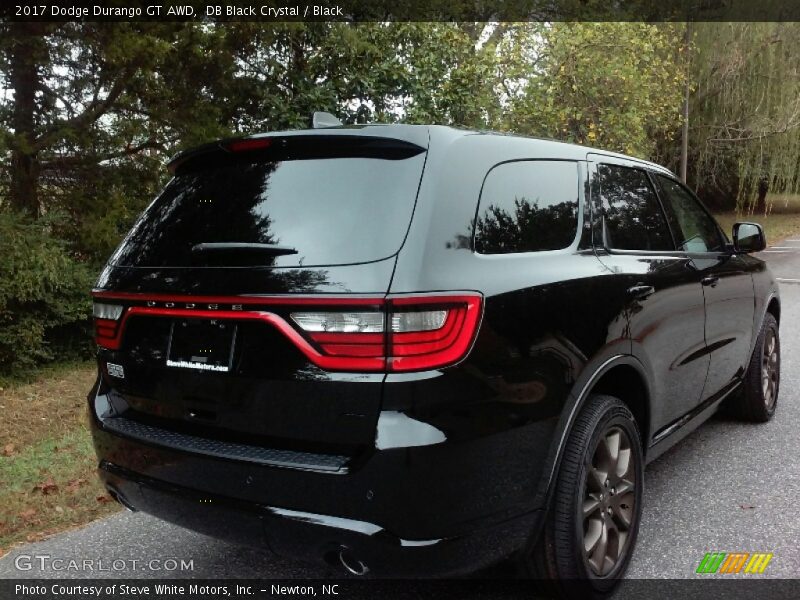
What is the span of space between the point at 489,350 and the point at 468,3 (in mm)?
12017

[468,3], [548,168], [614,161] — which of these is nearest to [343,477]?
[548,168]

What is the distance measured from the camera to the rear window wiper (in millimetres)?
2221

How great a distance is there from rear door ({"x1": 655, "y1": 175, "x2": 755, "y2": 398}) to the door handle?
2.38 ft

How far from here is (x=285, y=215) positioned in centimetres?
232

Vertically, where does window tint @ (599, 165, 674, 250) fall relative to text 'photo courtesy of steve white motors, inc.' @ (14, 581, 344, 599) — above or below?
above

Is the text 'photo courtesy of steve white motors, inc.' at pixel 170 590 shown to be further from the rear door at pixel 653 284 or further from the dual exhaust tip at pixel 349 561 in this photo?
the rear door at pixel 653 284

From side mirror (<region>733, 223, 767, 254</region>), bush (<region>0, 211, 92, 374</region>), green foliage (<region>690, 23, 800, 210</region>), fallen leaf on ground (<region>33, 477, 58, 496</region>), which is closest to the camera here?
fallen leaf on ground (<region>33, 477, 58, 496</region>)

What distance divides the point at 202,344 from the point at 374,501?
2.49 feet

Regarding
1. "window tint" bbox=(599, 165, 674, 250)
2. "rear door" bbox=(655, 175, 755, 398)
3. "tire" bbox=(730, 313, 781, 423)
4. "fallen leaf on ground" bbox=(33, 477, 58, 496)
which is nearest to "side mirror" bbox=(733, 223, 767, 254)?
Result: "rear door" bbox=(655, 175, 755, 398)

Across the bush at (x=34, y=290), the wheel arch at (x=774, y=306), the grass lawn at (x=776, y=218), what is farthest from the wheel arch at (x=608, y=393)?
the grass lawn at (x=776, y=218)

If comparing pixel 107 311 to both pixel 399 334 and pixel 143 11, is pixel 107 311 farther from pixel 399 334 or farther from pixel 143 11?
pixel 143 11

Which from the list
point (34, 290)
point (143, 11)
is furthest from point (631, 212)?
point (143, 11)

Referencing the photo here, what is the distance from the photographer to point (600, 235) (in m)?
2.92

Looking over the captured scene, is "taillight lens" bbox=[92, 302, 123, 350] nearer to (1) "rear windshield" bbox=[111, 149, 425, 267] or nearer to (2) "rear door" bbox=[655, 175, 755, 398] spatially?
(1) "rear windshield" bbox=[111, 149, 425, 267]
